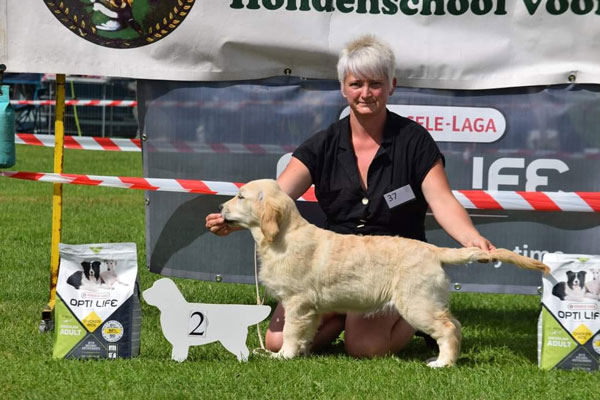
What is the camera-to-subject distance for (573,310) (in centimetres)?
400

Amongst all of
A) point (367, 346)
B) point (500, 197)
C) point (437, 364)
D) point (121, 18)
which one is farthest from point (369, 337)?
point (121, 18)

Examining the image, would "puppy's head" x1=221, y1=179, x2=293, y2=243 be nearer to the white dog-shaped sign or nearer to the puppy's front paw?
the white dog-shaped sign

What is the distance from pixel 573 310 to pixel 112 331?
2.05 metres

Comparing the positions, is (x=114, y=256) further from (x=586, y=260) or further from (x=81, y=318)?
(x=586, y=260)

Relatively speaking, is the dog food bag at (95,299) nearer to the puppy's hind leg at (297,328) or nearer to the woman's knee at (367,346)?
the puppy's hind leg at (297,328)

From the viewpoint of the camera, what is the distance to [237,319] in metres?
4.11

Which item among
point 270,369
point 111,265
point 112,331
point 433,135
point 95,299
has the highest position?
point 433,135

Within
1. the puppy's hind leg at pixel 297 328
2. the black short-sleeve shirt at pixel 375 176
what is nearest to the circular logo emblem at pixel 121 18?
the black short-sleeve shirt at pixel 375 176

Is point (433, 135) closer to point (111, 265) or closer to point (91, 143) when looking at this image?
point (111, 265)

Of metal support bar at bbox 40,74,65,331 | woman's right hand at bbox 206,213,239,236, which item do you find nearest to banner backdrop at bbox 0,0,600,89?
metal support bar at bbox 40,74,65,331

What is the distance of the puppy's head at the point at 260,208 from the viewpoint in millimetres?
3961

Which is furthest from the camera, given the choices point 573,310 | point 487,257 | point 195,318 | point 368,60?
point 368,60

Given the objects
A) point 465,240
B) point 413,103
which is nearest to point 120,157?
point 413,103

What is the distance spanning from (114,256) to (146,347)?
600 millimetres
